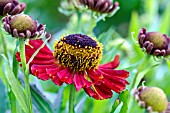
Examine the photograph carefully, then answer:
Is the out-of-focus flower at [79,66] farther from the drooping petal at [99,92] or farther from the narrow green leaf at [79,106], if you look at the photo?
the narrow green leaf at [79,106]

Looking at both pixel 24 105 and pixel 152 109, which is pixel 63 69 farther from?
pixel 152 109

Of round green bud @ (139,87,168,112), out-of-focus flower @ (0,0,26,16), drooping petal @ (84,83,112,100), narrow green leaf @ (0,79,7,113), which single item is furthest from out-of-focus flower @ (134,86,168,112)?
narrow green leaf @ (0,79,7,113)

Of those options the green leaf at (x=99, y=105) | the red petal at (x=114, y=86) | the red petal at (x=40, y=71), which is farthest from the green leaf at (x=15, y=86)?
the green leaf at (x=99, y=105)

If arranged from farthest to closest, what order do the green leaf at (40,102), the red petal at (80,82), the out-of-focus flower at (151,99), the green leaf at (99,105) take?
the green leaf at (99,105), the green leaf at (40,102), the red petal at (80,82), the out-of-focus flower at (151,99)

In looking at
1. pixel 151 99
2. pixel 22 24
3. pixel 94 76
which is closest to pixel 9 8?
pixel 22 24

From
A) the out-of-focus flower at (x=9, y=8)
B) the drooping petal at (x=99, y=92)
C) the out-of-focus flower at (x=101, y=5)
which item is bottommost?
the drooping petal at (x=99, y=92)

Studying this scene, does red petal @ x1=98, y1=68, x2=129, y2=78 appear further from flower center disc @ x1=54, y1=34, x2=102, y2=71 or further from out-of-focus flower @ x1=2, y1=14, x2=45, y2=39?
out-of-focus flower @ x1=2, y1=14, x2=45, y2=39

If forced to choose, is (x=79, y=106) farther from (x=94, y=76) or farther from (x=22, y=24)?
(x=22, y=24)
